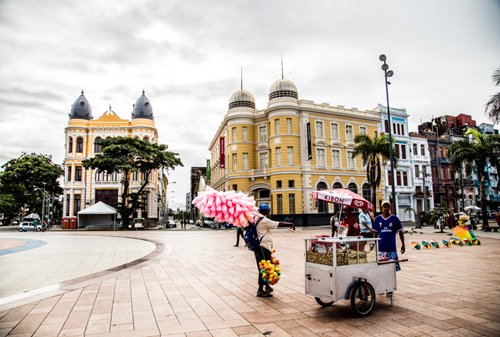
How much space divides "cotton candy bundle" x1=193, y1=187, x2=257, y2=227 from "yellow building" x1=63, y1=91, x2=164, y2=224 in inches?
1805

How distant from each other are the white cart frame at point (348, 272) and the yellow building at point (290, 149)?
31811 mm

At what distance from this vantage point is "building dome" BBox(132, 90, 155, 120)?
54.9 m

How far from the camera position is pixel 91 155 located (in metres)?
51.0

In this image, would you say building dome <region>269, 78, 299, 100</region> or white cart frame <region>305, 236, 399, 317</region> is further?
building dome <region>269, 78, 299, 100</region>

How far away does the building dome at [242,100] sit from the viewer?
4288 cm

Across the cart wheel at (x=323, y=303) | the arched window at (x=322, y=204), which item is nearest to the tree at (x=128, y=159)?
the arched window at (x=322, y=204)

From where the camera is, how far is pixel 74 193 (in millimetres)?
49969

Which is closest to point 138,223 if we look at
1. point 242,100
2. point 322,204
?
point 242,100

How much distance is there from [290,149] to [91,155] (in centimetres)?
3176

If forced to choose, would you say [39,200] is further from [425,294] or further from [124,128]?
[425,294]

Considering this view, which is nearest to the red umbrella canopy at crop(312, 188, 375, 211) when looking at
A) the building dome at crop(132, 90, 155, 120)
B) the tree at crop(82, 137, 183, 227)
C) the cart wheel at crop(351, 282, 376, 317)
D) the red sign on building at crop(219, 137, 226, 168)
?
the cart wheel at crop(351, 282, 376, 317)

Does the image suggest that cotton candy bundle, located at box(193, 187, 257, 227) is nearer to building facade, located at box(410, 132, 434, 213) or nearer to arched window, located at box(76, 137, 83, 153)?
building facade, located at box(410, 132, 434, 213)

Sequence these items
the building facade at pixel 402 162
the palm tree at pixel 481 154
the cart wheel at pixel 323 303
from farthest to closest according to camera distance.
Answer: the building facade at pixel 402 162, the palm tree at pixel 481 154, the cart wheel at pixel 323 303

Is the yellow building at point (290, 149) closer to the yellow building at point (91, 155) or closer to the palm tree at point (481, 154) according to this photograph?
the palm tree at point (481, 154)
